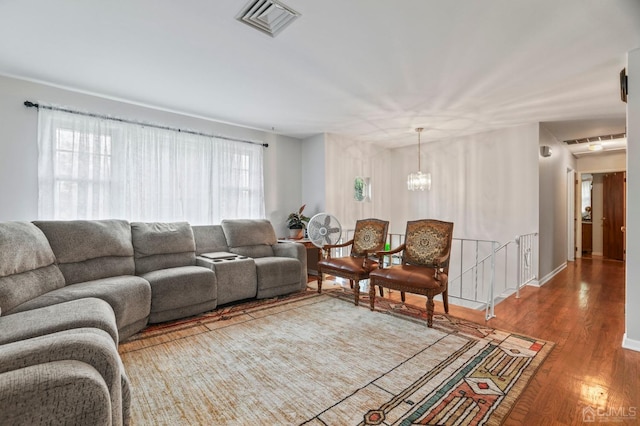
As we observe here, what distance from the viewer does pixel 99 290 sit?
2.18 m

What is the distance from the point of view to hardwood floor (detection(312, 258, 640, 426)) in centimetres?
156

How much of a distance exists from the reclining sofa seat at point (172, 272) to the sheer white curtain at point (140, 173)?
543 millimetres

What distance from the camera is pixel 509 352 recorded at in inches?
85.8

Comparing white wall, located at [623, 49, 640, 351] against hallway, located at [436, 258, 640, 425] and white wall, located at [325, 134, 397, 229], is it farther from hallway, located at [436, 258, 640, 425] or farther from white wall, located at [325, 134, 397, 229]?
white wall, located at [325, 134, 397, 229]

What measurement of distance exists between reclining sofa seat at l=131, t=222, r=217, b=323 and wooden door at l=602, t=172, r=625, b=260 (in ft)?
27.2

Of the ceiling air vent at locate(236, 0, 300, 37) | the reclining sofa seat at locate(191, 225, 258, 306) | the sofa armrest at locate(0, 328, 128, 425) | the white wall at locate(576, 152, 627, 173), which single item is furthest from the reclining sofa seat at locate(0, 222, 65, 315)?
the white wall at locate(576, 152, 627, 173)

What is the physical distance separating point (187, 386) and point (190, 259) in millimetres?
1735

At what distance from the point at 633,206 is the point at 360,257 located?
240 centimetres

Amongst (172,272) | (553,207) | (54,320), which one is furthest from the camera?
(553,207)

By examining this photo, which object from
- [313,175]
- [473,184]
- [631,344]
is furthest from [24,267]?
[473,184]

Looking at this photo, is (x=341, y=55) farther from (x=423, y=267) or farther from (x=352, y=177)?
(x=352, y=177)

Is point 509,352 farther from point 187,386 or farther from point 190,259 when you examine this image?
point 190,259

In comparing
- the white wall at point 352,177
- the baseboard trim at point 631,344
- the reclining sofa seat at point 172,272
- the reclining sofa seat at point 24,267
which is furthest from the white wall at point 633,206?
the reclining sofa seat at point 24,267

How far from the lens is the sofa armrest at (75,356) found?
3.45 feet
